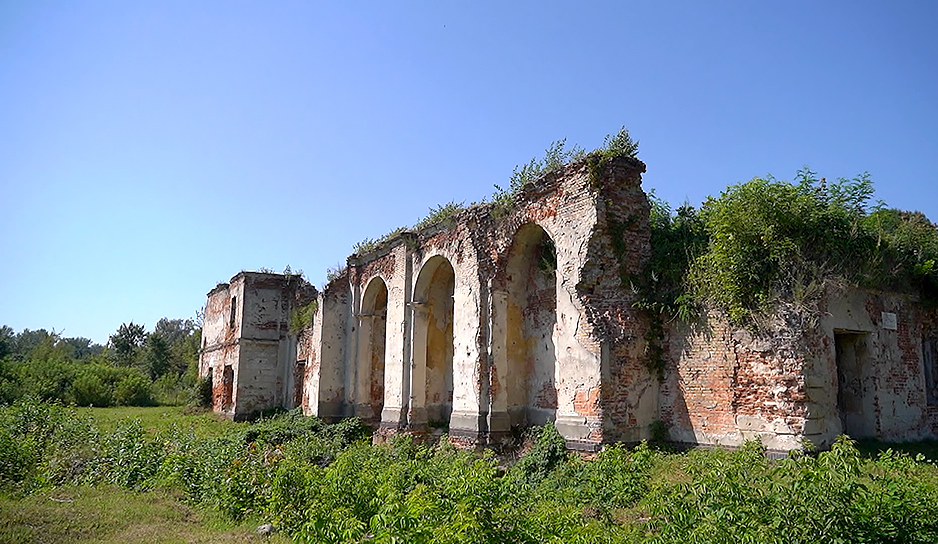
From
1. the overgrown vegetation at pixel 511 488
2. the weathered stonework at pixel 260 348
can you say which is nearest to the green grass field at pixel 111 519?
the overgrown vegetation at pixel 511 488

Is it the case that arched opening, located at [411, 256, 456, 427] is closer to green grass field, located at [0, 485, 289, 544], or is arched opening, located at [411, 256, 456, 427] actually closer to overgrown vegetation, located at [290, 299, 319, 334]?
overgrown vegetation, located at [290, 299, 319, 334]

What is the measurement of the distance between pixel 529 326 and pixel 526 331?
147mm

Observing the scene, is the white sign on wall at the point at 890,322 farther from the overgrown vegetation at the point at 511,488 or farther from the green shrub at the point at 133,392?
the green shrub at the point at 133,392

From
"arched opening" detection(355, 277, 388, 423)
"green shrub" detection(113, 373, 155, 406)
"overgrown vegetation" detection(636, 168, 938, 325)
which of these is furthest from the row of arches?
"green shrub" detection(113, 373, 155, 406)

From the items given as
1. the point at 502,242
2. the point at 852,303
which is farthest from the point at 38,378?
the point at 852,303

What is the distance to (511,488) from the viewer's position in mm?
6723

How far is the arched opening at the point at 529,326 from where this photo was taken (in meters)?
13.4

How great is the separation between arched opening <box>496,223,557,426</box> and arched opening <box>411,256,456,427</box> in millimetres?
2440

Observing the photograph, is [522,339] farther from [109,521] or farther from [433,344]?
[109,521]

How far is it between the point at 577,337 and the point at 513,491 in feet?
16.8

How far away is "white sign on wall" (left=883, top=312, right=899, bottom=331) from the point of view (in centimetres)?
1134

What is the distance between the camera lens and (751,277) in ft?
32.2

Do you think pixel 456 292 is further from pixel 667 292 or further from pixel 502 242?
pixel 667 292

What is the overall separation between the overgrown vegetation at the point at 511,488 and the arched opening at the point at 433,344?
2144 mm
